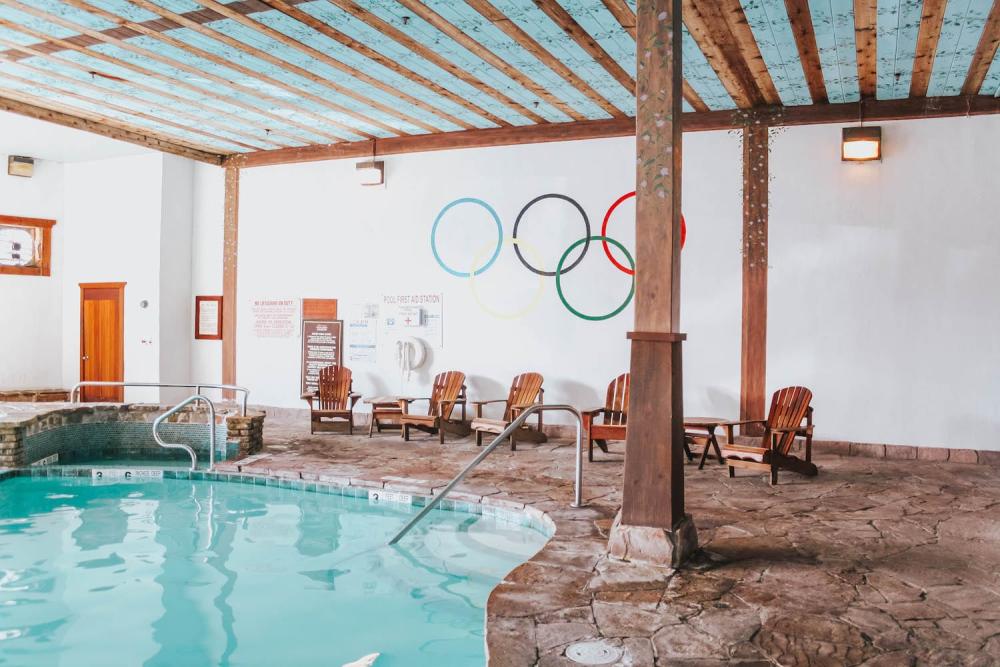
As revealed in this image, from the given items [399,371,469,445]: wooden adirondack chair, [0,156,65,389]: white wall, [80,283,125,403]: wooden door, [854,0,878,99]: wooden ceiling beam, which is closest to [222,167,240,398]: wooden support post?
[80,283,125,403]: wooden door

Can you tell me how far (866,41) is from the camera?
5.91 metres

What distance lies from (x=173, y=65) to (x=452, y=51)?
2.61 metres

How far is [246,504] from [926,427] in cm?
642

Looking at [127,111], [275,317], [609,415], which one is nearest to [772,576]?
[609,415]

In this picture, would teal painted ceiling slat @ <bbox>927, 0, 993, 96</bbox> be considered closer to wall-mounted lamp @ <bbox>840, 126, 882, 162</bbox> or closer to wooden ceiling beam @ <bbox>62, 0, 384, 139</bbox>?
wall-mounted lamp @ <bbox>840, 126, 882, 162</bbox>

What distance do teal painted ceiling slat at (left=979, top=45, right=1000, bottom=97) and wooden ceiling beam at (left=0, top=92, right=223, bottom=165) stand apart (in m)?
9.18

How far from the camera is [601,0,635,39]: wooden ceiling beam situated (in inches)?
211

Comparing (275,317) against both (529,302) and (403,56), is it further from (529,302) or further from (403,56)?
(403,56)

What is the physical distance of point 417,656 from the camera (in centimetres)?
368

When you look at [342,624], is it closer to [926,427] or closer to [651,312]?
[651,312]

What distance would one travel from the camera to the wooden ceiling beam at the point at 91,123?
318 inches

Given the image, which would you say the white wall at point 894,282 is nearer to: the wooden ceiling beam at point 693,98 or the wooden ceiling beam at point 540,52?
the wooden ceiling beam at point 693,98

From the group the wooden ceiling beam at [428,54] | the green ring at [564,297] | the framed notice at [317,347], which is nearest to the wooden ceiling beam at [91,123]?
the framed notice at [317,347]

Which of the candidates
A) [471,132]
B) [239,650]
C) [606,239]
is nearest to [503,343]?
[606,239]
